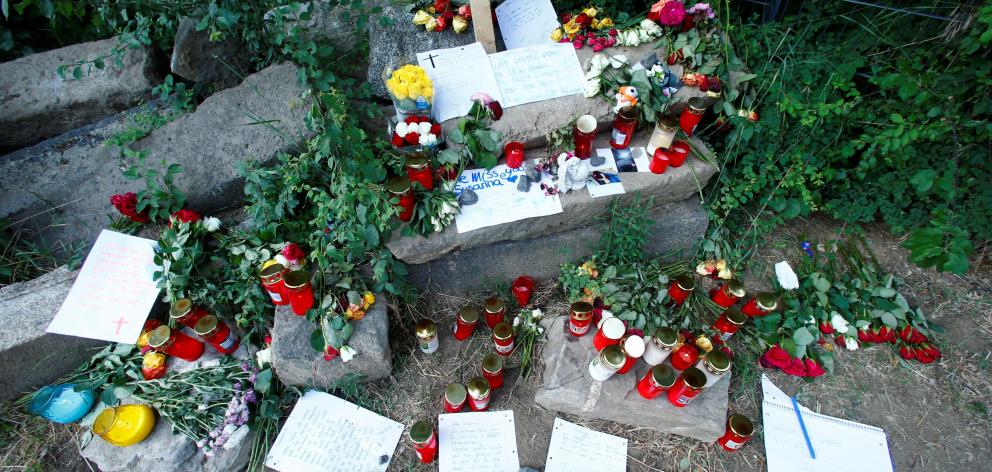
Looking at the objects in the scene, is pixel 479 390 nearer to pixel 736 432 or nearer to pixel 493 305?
pixel 493 305

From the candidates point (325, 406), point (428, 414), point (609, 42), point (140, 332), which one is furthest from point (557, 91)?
point (140, 332)

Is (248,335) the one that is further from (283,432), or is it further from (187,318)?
(283,432)

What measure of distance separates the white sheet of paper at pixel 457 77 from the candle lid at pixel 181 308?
5.13 feet

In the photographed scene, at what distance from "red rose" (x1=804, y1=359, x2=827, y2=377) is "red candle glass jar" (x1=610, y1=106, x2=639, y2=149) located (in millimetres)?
1506

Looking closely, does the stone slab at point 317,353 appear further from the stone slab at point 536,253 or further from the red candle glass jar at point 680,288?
the red candle glass jar at point 680,288

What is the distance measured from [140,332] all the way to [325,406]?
0.99 metres

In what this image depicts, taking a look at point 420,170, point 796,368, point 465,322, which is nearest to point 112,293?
point 420,170

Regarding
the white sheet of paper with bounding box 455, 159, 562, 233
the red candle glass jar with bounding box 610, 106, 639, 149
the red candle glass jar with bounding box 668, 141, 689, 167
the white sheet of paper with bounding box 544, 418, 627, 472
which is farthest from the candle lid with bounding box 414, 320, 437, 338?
the red candle glass jar with bounding box 668, 141, 689, 167

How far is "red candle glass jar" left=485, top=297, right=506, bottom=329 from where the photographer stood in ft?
7.93

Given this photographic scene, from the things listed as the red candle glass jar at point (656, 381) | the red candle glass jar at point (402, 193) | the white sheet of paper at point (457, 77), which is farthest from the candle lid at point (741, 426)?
the white sheet of paper at point (457, 77)

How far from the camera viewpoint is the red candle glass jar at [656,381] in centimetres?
207

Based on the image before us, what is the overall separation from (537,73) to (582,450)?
2.10 metres

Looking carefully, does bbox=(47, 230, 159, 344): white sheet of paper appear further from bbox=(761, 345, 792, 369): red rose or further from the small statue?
bbox=(761, 345, 792, 369): red rose

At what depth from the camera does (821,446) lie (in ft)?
7.43
